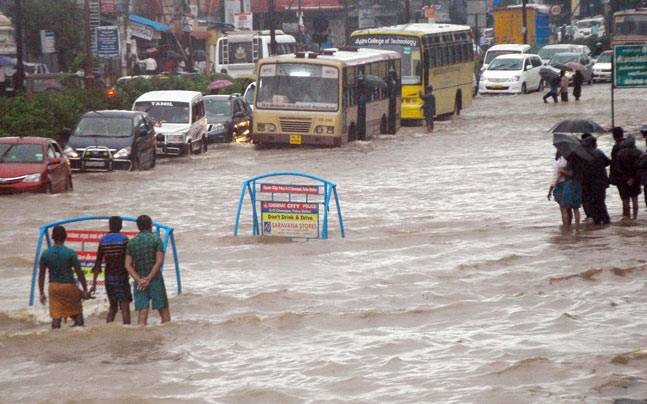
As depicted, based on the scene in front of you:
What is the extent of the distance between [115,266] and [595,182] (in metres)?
8.63

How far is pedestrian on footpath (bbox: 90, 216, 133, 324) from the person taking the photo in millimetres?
14133

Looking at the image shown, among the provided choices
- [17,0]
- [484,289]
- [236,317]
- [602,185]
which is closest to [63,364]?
[236,317]

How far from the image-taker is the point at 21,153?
26156mm

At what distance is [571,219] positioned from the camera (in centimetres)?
2117

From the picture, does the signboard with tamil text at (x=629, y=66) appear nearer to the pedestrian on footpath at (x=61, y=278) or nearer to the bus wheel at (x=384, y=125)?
the bus wheel at (x=384, y=125)

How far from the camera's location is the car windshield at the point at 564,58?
2406 inches

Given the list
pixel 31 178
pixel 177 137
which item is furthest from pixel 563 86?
pixel 31 178

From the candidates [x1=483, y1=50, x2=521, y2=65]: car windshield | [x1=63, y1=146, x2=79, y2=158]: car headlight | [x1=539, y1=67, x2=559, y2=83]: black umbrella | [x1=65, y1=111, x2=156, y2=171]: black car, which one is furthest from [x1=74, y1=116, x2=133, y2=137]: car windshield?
[x1=483, y1=50, x2=521, y2=65]: car windshield

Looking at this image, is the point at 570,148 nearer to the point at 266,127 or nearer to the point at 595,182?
the point at 595,182

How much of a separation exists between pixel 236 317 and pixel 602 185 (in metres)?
6.99

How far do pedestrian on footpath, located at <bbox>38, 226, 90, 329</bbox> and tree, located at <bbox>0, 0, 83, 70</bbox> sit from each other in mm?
43398

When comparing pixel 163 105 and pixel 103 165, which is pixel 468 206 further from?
pixel 163 105

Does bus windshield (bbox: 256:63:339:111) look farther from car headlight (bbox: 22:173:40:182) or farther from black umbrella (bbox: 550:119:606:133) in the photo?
black umbrella (bbox: 550:119:606:133)

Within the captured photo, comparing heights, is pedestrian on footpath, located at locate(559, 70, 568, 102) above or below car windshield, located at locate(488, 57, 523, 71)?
below
